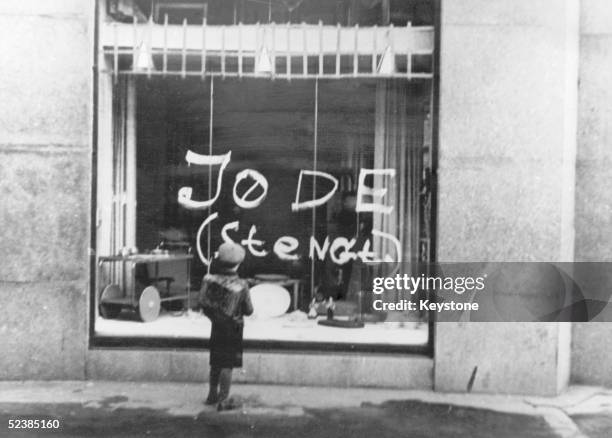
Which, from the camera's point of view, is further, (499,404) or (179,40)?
(179,40)

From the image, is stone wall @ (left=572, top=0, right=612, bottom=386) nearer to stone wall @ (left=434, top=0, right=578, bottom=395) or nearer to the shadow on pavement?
stone wall @ (left=434, top=0, right=578, bottom=395)

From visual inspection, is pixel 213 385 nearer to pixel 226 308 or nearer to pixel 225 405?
pixel 225 405

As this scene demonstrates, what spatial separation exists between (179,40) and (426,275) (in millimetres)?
3477

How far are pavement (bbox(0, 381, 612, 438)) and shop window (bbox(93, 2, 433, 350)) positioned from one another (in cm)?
62

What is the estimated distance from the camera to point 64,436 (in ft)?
19.2

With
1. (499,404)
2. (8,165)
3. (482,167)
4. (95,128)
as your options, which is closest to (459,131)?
(482,167)

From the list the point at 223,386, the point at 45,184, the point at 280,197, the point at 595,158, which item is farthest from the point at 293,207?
the point at 595,158

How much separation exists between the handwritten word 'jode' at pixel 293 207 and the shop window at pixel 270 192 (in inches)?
0.4

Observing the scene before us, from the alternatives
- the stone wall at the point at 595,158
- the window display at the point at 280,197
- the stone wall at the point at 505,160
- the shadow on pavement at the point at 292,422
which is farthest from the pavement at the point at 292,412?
the window display at the point at 280,197

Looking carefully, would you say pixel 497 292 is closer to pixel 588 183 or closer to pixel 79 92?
pixel 588 183

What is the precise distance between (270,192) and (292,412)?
221 cm

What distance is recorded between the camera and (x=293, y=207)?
289 inches

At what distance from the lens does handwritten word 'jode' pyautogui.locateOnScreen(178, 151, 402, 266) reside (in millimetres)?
7328

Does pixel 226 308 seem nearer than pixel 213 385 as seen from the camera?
Yes
